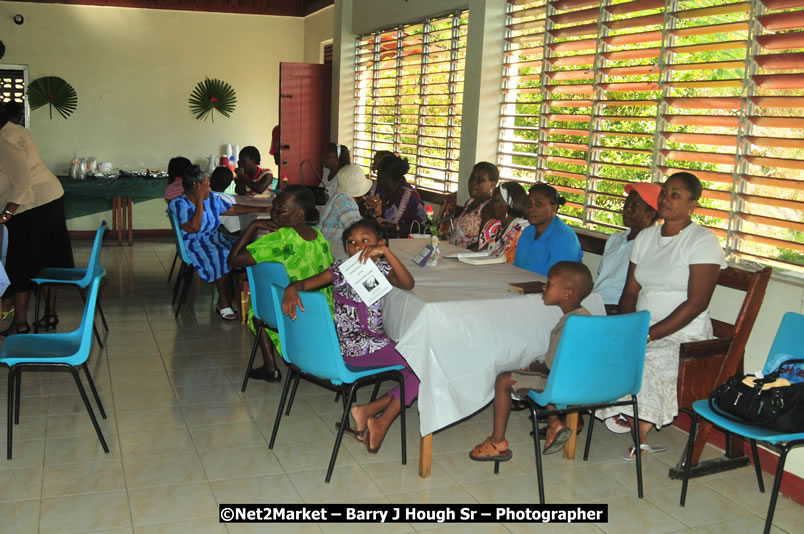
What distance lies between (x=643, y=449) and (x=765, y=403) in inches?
40.0


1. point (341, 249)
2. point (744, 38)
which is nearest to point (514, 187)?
point (341, 249)

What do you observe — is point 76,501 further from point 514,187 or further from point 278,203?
point 514,187

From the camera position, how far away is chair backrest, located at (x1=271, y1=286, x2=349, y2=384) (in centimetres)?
328

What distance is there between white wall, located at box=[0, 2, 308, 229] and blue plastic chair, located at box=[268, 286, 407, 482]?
7817 millimetres

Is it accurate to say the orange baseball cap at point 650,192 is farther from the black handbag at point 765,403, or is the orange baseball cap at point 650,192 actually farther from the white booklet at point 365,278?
the white booklet at point 365,278

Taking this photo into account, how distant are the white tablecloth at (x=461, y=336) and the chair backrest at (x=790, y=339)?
826mm

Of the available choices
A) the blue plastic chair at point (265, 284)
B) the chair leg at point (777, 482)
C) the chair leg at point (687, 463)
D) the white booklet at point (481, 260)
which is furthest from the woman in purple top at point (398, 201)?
the chair leg at point (777, 482)

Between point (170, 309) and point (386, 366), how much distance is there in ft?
11.9

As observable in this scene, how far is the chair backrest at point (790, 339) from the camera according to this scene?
3.30 m

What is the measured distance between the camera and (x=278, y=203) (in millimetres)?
4273

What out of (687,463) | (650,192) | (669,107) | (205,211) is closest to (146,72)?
(205,211)

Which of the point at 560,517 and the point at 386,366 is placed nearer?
the point at 560,517

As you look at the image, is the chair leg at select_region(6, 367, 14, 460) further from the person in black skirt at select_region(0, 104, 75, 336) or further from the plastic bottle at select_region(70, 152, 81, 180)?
the plastic bottle at select_region(70, 152, 81, 180)

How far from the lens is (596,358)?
3193 mm
